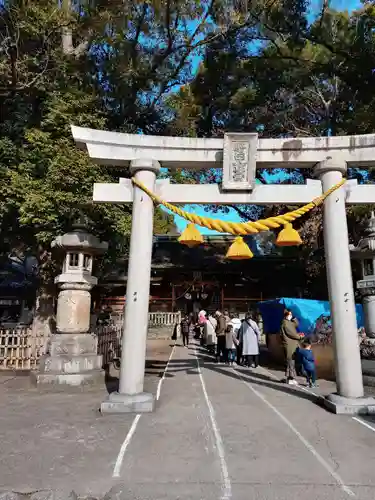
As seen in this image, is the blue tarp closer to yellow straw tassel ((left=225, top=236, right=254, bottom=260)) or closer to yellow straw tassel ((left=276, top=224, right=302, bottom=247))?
yellow straw tassel ((left=276, top=224, right=302, bottom=247))

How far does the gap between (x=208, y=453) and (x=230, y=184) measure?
14.3 feet

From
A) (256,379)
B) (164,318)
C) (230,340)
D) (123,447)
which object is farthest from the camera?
(164,318)

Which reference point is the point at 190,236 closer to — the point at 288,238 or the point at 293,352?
the point at 288,238

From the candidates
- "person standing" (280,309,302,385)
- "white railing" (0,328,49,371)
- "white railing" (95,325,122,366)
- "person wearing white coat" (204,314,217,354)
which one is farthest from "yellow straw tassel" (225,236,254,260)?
"person wearing white coat" (204,314,217,354)

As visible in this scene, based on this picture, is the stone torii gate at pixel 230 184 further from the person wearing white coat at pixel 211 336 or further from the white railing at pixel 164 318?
the white railing at pixel 164 318

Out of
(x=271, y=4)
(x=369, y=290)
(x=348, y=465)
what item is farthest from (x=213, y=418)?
(x=271, y=4)

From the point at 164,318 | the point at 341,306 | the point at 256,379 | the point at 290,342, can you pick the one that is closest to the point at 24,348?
the point at 256,379

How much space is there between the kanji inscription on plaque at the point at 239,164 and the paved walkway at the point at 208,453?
3.87 metres

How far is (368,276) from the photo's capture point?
9148mm

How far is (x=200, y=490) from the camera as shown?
10.3 ft

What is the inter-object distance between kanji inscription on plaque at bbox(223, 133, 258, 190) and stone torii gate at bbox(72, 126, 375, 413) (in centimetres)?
2

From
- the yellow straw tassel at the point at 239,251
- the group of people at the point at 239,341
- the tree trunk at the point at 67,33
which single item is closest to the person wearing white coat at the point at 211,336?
the group of people at the point at 239,341

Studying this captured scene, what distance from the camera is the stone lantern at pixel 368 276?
28.9 ft

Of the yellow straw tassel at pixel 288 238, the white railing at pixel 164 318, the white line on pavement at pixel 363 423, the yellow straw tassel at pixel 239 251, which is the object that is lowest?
the white line on pavement at pixel 363 423
